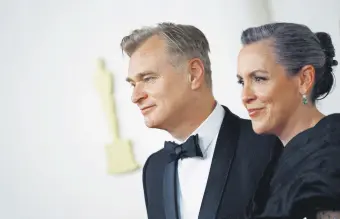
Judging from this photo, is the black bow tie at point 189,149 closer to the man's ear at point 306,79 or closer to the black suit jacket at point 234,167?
the black suit jacket at point 234,167

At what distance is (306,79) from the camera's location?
90 centimetres

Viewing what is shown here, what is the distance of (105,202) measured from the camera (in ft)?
5.92

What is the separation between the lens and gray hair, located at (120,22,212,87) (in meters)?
1.20

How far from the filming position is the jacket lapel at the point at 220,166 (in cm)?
108

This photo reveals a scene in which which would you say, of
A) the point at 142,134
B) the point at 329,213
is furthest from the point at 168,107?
the point at 142,134

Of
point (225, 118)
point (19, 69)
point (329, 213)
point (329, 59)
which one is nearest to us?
point (329, 213)

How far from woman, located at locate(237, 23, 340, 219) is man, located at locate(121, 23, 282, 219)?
6.9 inches

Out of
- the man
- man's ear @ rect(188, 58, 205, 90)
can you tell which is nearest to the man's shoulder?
the man

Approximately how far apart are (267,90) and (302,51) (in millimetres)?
90

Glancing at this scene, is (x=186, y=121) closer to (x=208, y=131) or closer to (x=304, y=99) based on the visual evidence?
(x=208, y=131)

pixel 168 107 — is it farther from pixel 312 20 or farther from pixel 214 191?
pixel 312 20

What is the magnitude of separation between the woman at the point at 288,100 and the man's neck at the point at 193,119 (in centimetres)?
24

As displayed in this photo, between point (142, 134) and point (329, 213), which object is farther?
point (142, 134)

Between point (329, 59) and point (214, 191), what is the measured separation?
0.36 m
